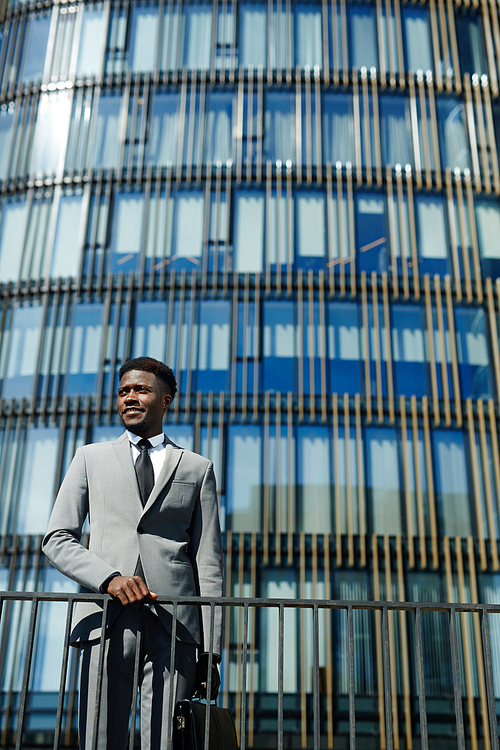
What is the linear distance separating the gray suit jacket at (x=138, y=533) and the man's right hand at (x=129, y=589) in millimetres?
55

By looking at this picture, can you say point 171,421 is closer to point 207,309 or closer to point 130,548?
point 207,309

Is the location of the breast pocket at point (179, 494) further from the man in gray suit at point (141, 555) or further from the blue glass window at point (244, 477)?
the blue glass window at point (244, 477)

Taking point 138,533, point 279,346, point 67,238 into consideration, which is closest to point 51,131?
point 67,238

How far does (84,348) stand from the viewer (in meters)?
14.7

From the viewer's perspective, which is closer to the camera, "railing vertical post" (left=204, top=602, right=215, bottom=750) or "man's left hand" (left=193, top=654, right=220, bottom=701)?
"railing vertical post" (left=204, top=602, right=215, bottom=750)

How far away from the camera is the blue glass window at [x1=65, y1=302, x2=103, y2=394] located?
1445 cm

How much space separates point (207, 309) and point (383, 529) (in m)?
5.17

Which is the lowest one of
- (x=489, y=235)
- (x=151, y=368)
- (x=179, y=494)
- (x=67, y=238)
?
(x=179, y=494)

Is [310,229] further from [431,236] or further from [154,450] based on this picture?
[154,450]

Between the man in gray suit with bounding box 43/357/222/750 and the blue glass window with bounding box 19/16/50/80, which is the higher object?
the blue glass window with bounding box 19/16/50/80

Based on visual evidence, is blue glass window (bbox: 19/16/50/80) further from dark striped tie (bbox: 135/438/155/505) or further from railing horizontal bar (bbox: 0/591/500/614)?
railing horizontal bar (bbox: 0/591/500/614)

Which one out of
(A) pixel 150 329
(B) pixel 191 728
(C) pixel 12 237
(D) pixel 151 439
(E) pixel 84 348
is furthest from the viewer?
(C) pixel 12 237

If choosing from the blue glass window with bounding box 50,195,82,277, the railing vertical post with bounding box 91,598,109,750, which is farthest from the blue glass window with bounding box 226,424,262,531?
the railing vertical post with bounding box 91,598,109,750

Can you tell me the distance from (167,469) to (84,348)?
1184 cm
